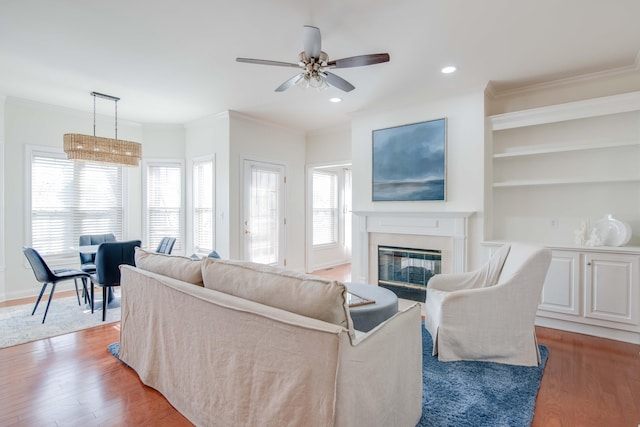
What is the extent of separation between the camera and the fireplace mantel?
381 cm

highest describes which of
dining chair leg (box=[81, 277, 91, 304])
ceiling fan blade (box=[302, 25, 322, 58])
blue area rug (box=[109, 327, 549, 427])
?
ceiling fan blade (box=[302, 25, 322, 58])

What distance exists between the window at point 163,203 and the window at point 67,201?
431 mm

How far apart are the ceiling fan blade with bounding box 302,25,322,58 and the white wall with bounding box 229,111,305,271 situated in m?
2.70

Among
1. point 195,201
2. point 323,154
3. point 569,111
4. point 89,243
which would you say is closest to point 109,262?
point 89,243

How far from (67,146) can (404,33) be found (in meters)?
3.94

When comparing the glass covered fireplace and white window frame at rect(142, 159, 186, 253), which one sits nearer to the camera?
the glass covered fireplace

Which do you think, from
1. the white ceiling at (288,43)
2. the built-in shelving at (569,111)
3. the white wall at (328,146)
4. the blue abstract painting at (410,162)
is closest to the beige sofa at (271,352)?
the white ceiling at (288,43)

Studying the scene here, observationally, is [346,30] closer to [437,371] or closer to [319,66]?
[319,66]

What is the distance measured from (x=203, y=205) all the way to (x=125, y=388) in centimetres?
357

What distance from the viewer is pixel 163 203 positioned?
5723 mm

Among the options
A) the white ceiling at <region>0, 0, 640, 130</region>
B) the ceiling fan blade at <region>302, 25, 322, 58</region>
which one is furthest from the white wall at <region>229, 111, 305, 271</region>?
the ceiling fan blade at <region>302, 25, 322, 58</region>

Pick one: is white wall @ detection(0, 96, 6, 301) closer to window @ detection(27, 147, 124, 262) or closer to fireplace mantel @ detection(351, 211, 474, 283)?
window @ detection(27, 147, 124, 262)

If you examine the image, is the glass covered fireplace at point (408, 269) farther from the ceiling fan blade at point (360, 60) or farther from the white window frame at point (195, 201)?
the white window frame at point (195, 201)

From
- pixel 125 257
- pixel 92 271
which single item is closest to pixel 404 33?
pixel 125 257
